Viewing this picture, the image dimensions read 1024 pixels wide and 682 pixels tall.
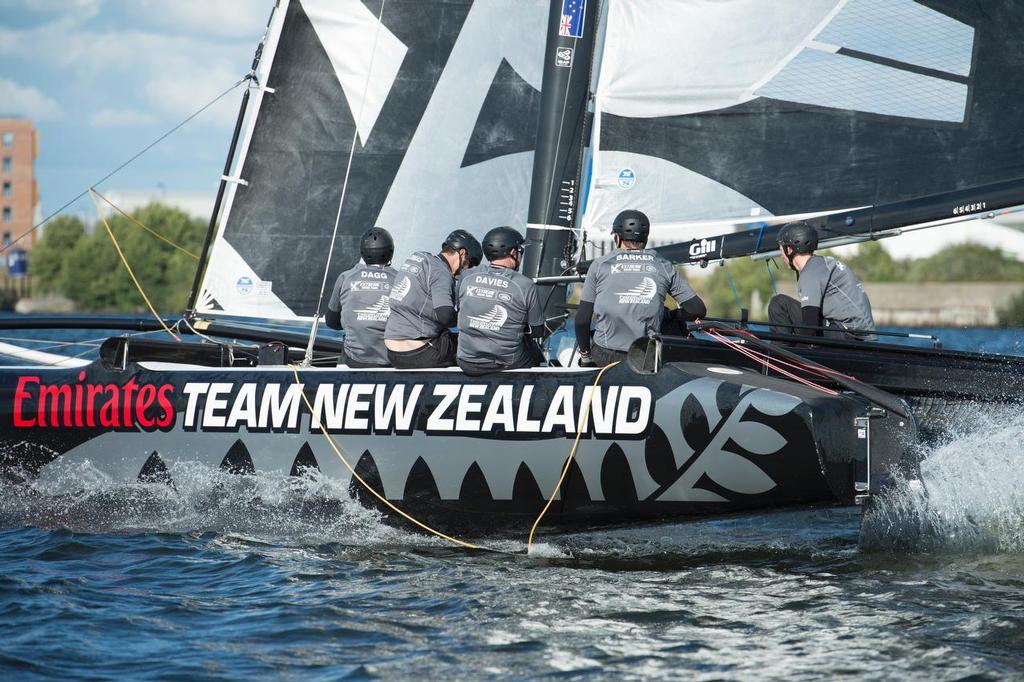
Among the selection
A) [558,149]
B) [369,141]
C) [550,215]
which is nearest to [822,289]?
[550,215]

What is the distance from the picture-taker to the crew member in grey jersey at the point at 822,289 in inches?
315

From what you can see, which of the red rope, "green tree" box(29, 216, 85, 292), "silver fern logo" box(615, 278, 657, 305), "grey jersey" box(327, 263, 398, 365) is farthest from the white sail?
"green tree" box(29, 216, 85, 292)

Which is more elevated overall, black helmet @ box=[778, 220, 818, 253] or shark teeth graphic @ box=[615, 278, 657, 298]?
black helmet @ box=[778, 220, 818, 253]

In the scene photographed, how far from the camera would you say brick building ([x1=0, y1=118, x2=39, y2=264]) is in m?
94.9

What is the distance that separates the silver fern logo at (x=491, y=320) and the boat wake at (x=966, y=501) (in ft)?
7.97

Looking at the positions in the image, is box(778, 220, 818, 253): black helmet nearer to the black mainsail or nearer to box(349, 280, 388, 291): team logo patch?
the black mainsail

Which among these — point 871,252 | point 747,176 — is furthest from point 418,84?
point 871,252

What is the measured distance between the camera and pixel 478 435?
712 centimetres

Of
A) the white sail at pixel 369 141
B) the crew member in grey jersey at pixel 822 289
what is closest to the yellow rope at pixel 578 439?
the crew member in grey jersey at pixel 822 289

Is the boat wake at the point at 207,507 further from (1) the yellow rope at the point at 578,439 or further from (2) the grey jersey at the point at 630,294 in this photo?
(2) the grey jersey at the point at 630,294

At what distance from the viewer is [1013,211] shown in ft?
25.3

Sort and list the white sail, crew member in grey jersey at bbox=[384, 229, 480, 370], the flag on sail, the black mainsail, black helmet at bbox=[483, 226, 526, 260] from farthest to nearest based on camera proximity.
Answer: the white sail
the flag on sail
the black mainsail
crew member in grey jersey at bbox=[384, 229, 480, 370]
black helmet at bbox=[483, 226, 526, 260]

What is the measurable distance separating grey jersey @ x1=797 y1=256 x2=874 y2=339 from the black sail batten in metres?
0.38

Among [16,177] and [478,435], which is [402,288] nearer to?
[478,435]
